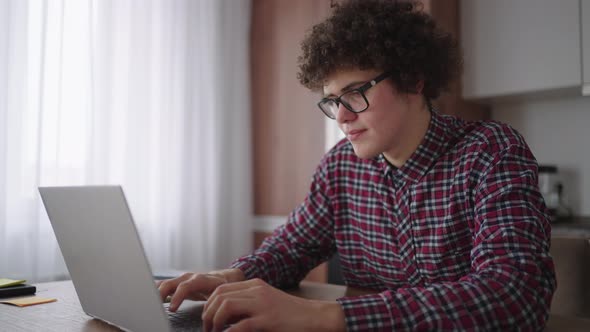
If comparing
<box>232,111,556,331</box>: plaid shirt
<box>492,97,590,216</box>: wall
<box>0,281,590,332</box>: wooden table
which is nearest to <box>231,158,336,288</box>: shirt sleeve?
<box>232,111,556,331</box>: plaid shirt

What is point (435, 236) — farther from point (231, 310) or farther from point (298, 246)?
point (231, 310)

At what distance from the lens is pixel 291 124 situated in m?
3.11

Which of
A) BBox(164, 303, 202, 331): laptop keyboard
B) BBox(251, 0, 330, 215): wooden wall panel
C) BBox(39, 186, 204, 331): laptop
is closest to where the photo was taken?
BBox(39, 186, 204, 331): laptop

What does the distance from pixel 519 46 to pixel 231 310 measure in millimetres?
2361

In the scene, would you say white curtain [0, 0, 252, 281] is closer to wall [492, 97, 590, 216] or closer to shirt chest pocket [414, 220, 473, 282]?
shirt chest pocket [414, 220, 473, 282]

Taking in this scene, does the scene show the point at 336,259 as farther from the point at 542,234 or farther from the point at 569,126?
the point at 569,126

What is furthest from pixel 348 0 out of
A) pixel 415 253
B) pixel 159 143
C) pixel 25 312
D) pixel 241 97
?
pixel 241 97

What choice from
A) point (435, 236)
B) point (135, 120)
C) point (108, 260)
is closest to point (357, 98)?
point (435, 236)

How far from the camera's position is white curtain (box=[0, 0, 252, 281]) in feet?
7.10

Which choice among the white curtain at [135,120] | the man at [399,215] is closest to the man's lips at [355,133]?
the man at [399,215]

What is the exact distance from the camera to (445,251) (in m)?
1.13

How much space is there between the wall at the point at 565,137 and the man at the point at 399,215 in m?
1.69

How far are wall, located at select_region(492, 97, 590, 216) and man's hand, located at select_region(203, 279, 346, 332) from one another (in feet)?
7.90

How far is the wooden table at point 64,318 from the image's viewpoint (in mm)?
854
